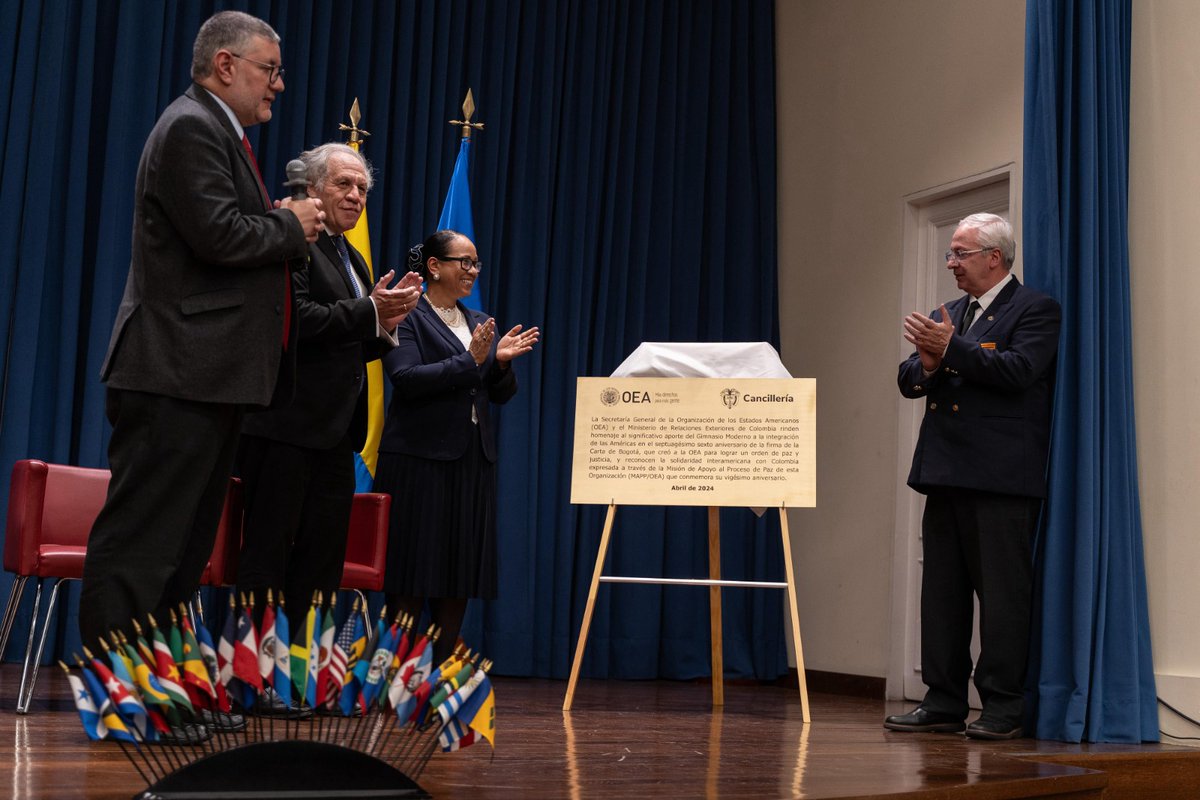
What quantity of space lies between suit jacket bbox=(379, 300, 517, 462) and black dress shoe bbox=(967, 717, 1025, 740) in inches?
61.9

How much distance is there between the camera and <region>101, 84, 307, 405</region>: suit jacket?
A: 95.2 inches

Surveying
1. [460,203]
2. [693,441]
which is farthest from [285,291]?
[460,203]

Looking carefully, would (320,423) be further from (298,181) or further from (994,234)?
(994,234)

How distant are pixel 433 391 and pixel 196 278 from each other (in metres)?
1.26

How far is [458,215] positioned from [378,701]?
3458 millimetres

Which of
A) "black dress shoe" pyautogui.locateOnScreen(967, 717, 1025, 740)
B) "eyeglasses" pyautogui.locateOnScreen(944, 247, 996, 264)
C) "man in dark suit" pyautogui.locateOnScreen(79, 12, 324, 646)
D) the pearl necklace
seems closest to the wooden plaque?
the pearl necklace

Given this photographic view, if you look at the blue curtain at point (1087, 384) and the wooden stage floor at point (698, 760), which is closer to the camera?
the wooden stage floor at point (698, 760)

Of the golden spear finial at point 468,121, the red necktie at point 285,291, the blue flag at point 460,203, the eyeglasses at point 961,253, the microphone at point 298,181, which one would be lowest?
the red necktie at point 285,291

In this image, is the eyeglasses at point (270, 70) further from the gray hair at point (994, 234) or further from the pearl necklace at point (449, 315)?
the gray hair at point (994, 234)

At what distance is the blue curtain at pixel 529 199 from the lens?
4.71 m

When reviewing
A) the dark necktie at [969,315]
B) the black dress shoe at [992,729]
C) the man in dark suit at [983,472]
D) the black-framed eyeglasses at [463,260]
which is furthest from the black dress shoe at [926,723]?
the black-framed eyeglasses at [463,260]

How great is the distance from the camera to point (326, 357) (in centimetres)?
312

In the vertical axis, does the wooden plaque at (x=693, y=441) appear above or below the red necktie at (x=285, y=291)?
below

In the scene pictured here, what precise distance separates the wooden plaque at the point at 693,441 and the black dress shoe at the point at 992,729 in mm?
866
